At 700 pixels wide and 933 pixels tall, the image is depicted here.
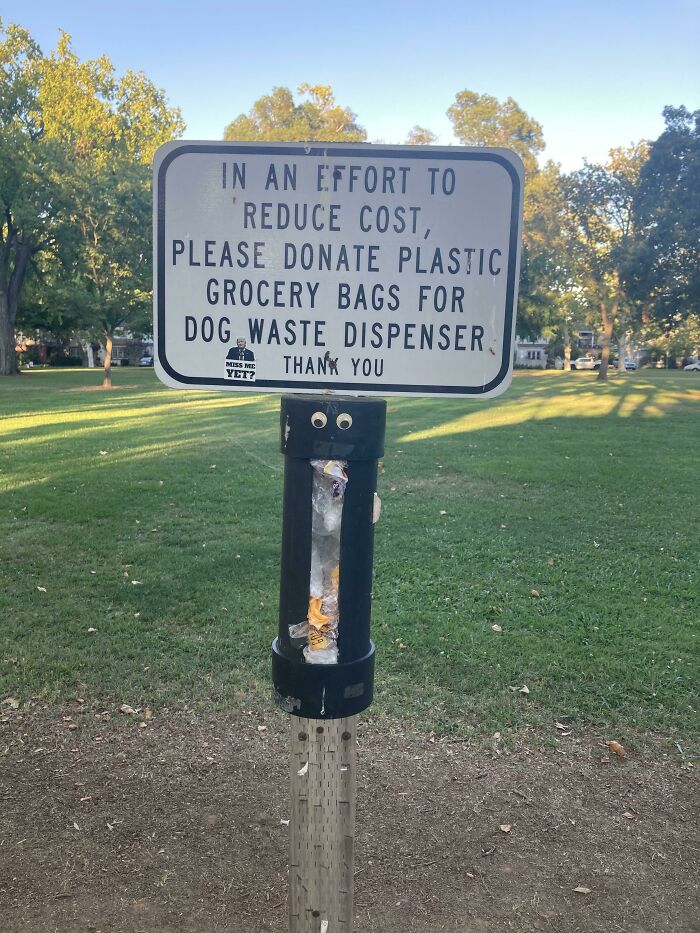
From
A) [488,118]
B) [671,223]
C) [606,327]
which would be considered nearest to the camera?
[671,223]

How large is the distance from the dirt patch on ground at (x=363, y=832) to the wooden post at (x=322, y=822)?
1054mm

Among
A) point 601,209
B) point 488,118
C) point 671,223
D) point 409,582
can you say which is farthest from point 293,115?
point 409,582

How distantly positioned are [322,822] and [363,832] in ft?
5.25

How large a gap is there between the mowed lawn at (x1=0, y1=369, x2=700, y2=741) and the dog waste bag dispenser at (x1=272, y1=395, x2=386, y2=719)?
2.49 meters

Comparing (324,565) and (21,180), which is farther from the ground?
(21,180)

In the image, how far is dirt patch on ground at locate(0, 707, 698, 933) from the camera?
2.64 meters

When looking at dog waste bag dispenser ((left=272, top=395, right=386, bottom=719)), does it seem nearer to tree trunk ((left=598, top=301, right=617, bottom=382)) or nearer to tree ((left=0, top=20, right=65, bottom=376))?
tree ((left=0, top=20, right=65, bottom=376))

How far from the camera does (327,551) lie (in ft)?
4.90

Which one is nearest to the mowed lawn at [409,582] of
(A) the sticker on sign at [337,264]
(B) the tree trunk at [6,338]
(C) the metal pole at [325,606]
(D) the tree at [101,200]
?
(C) the metal pole at [325,606]

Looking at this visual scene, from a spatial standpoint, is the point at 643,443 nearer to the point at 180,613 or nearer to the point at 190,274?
the point at 180,613

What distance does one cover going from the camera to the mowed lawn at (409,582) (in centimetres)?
421

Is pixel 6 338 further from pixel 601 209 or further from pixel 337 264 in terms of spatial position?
pixel 337 264

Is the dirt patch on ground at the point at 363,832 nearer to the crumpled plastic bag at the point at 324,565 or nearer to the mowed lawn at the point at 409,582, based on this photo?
the mowed lawn at the point at 409,582

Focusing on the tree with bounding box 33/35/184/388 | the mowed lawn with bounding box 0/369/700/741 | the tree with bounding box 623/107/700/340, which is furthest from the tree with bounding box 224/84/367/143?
the mowed lawn with bounding box 0/369/700/741
